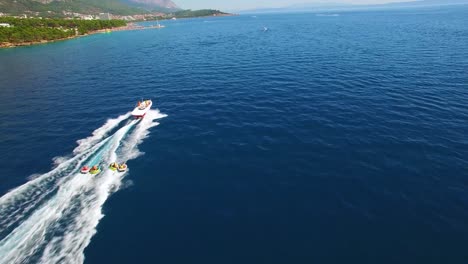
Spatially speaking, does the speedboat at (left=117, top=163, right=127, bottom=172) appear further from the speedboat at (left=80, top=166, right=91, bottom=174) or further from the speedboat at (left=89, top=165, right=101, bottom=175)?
the speedboat at (left=80, top=166, right=91, bottom=174)

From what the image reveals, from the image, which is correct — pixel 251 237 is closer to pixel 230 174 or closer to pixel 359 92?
pixel 230 174

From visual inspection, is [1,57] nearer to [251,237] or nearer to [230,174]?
[230,174]

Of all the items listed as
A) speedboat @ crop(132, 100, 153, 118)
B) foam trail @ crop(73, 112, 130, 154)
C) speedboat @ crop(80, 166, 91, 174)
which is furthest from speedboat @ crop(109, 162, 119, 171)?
speedboat @ crop(132, 100, 153, 118)

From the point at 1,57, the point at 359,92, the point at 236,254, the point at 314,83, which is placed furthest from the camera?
the point at 1,57

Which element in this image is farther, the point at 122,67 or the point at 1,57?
the point at 1,57

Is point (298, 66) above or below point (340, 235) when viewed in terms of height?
above

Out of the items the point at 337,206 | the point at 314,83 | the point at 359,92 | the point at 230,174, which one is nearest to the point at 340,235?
the point at 337,206

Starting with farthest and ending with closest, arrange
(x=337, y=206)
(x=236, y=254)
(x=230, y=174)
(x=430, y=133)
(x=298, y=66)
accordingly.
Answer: (x=298, y=66)
(x=430, y=133)
(x=230, y=174)
(x=337, y=206)
(x=236, y=254)

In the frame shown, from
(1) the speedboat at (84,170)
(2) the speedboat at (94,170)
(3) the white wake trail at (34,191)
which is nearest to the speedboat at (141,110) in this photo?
(3) the white wake trail at (34,191)
